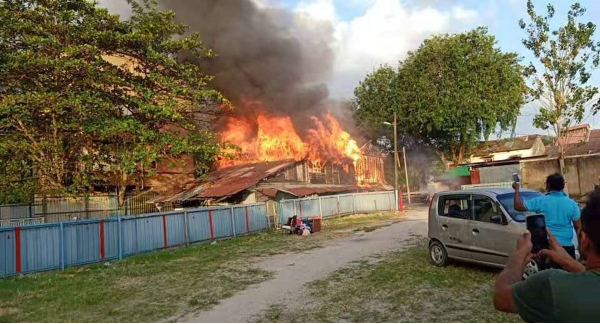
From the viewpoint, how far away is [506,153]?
4812 cm

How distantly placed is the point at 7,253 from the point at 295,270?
23.4 ft

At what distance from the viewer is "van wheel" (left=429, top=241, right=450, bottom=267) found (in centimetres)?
859

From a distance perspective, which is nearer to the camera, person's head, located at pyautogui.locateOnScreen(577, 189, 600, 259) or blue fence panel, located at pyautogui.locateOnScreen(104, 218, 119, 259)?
person's head, located at pyautogui.locateOnScreen(577, 189, 600, 259)

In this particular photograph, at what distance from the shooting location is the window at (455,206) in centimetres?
822

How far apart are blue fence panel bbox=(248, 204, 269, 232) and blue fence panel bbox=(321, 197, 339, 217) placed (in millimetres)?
5262

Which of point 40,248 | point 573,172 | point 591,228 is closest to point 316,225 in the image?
point 40,248

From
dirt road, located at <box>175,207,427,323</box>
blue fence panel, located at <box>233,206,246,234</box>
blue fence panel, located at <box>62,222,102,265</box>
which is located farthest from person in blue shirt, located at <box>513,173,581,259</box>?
blue fence panel, located at <box>233,206,246,234</box>

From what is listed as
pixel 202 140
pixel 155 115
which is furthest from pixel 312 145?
pixel 155 115

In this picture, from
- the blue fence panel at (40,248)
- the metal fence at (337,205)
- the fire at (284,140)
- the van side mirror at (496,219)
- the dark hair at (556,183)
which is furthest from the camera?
the fire at (284,140)

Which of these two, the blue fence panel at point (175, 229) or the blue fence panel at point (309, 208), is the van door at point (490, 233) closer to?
the blue fence panel at point (175, 229)

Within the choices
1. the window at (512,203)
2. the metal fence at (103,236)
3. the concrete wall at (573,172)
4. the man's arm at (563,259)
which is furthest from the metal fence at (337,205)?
the man's arm at (563,259)

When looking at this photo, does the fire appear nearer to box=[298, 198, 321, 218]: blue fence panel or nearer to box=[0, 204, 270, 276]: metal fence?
box=[298, 198, 321, 218]: blue fence panel

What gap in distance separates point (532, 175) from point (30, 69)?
25.4m

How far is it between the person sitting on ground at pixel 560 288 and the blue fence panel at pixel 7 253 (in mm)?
11872
